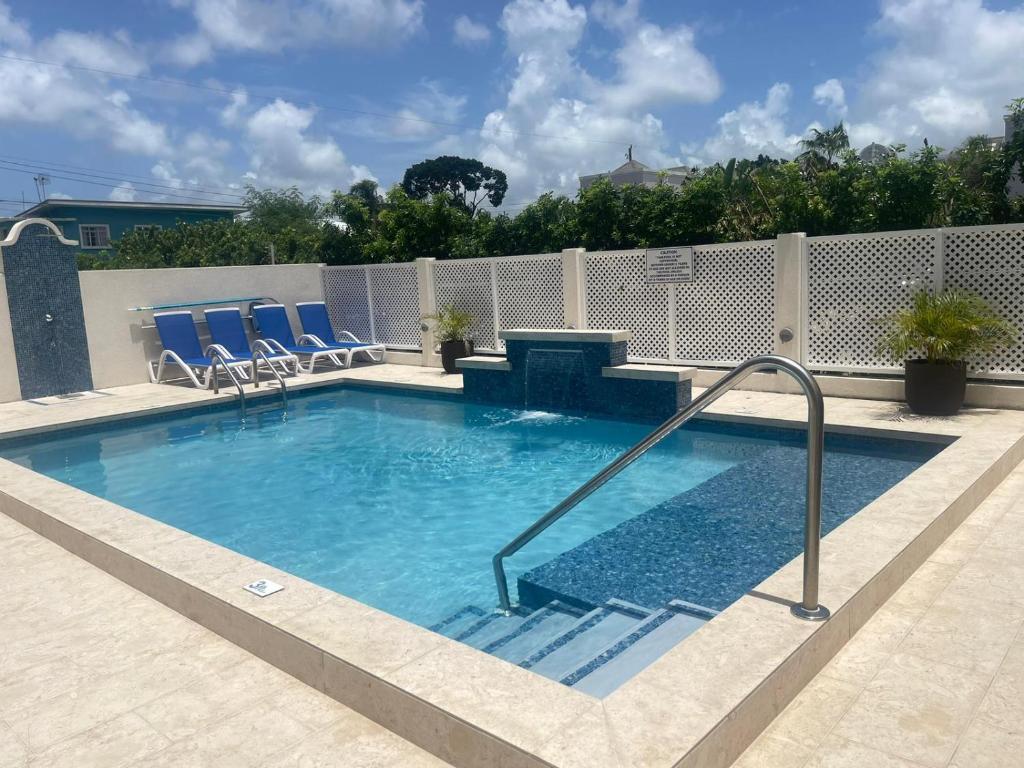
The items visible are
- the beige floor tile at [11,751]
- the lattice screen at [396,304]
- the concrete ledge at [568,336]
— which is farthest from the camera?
the lattice screen at [396,304]

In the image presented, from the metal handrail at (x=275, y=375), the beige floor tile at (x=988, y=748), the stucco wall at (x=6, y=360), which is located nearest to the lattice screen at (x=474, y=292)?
the metal handrail at (x=275, y=375)

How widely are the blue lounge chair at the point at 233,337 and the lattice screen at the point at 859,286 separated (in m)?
7.36

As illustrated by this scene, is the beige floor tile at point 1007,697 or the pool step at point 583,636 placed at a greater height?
the beige floor tile at point 1007,697

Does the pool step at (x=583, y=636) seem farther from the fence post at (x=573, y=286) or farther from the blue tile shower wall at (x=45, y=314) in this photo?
the blue tile shower wall at (x=45, y=314)

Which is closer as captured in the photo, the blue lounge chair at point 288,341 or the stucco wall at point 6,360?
the stucco wall at point 6,360

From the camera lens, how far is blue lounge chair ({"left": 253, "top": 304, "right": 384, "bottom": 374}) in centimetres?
1252

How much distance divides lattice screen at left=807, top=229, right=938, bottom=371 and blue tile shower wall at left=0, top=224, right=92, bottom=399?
9.23 meters

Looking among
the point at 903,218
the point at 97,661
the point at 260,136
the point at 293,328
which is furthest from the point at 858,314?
the point at 260,136

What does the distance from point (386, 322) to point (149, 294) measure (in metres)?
3.65

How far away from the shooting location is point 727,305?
30.4ft

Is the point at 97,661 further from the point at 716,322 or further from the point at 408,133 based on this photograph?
the point at 408,133

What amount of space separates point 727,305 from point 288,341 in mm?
7137

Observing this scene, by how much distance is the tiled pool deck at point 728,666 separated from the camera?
2369mm

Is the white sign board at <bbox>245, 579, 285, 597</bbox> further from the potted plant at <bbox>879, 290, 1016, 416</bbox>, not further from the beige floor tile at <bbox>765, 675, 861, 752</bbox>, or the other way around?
the potted plant at <bbox>879, 290, 1016, 416</bbox>
